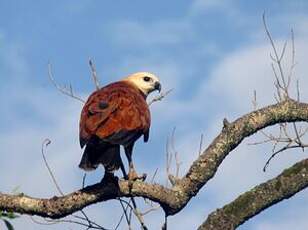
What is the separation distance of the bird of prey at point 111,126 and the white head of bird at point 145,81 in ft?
4.47

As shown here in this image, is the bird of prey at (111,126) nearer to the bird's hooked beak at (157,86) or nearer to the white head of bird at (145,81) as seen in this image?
the white head of bird at (145,81)

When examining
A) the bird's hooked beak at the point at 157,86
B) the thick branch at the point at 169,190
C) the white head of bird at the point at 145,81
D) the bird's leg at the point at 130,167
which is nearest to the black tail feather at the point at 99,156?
the bird's leg at the point at 130,167

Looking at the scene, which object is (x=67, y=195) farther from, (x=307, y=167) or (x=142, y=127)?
(x=307, y=167)

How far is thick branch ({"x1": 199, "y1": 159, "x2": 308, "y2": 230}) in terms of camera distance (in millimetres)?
4281

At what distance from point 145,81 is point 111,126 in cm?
258

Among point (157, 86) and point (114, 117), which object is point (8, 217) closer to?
point (114, 117)

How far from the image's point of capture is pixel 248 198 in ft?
14.5

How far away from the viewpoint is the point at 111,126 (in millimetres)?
5113

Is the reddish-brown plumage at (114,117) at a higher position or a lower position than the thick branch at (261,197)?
higher

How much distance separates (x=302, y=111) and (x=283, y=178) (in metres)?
0.90

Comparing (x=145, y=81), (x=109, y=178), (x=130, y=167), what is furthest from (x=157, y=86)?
(x=109, y=178)

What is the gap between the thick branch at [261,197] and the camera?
4281 mm

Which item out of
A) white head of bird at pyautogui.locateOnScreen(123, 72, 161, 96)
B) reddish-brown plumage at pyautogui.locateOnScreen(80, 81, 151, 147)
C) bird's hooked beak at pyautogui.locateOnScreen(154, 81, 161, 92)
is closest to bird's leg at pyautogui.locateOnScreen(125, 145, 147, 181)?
reddish-brown plumage at pyautogui.locateOnScreen(80, 81, 151, 147)

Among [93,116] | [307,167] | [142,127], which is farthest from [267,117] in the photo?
[93,116]
